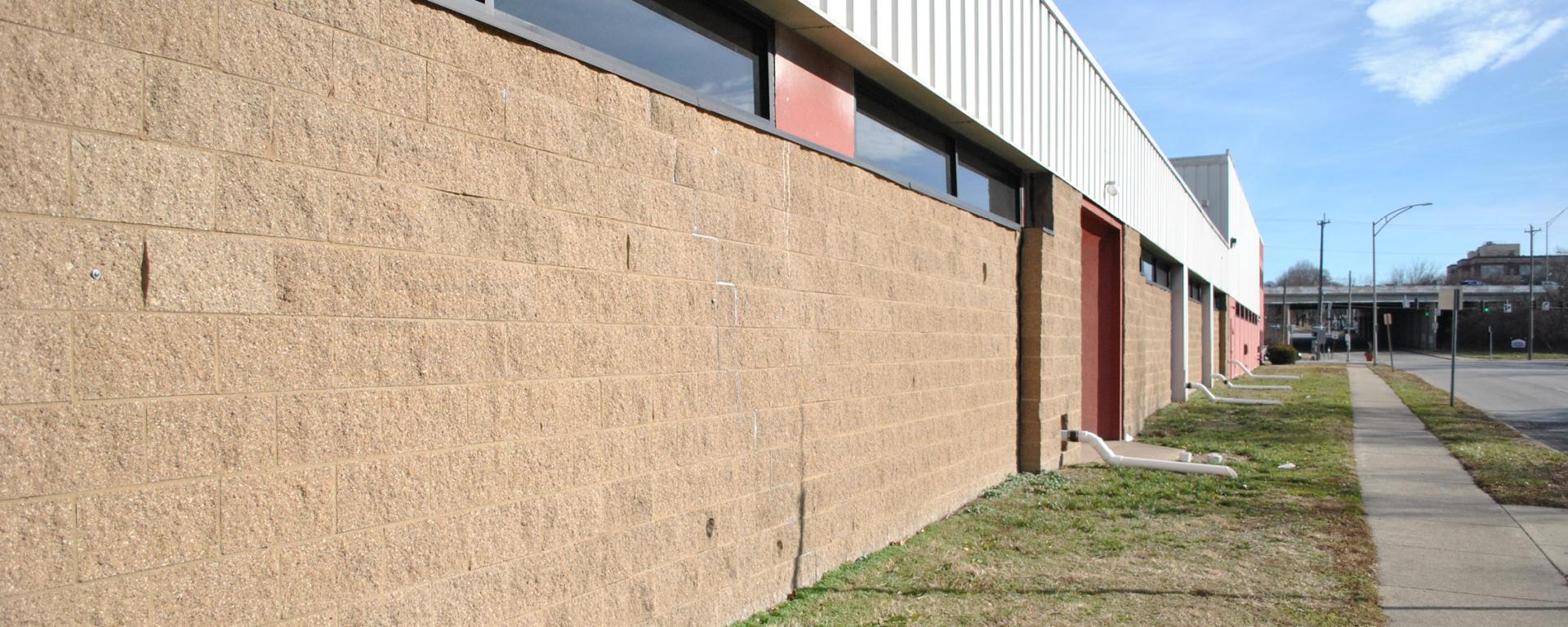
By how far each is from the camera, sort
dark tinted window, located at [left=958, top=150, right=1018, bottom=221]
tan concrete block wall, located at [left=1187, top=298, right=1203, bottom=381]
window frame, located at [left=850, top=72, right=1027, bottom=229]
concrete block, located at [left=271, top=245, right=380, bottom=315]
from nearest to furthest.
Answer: concrete block, located at [left=271, top=245, right=380, bottom=315] → window frame, located at [left=850, top=72, right=1027, bottom=229] → dark tinted window, located at [left=958, top=150, right=1018, bottom=221] → tan concrete block wall, located at [left=1187, top=298, right=1203, bottom=381]

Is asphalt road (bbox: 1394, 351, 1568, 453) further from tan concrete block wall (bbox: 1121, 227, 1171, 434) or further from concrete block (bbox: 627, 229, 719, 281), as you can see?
concrete block (bbox: 627, 229, 719, 281)

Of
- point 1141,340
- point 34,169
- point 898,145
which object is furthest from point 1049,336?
point 34,169

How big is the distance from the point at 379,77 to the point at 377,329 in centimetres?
78

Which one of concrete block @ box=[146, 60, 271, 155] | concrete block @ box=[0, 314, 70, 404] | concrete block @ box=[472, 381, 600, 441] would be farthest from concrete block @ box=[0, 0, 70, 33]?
concrete block @ box=[472, 381, 600, 441]

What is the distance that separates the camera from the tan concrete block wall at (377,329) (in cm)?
249

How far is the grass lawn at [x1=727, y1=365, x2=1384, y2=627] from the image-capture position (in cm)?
561

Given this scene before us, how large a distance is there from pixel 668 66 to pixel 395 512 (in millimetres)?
2531

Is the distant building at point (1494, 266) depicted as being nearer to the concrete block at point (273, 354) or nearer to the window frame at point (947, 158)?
the window frame at point (947, 158)

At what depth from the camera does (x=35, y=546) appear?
7.90 ft

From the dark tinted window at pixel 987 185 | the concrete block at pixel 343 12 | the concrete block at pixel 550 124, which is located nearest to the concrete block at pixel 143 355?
the concrete block at pixel 343 12

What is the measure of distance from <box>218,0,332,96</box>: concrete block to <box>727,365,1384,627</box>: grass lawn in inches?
129

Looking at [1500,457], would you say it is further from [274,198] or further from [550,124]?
[274,198]

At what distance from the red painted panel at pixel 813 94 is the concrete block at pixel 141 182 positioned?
A: 11.1ft

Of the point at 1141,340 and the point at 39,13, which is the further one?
the point at 1141,340
